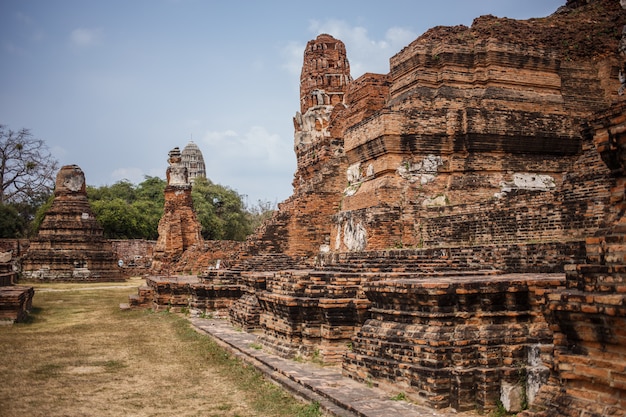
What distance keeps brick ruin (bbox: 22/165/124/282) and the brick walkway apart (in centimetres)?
1906

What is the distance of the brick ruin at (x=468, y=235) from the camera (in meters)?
4.24

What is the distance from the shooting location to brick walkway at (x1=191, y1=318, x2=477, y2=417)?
509 centimetres

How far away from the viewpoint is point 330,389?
584cm

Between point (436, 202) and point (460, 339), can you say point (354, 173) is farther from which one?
point (460, 339)

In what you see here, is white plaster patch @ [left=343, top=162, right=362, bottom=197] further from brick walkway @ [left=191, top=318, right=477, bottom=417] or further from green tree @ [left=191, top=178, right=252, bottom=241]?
green tree @ [left=191, top=178, right=252, bottom=241]

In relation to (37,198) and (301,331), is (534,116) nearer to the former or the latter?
(301,331)

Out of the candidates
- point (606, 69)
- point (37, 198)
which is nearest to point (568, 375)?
point (606, 69)

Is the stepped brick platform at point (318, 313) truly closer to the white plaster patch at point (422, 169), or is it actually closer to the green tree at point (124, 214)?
the white plaster patch at point (422, 169)

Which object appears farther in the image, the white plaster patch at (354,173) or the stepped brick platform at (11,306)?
the white plaster patch at (354,173)

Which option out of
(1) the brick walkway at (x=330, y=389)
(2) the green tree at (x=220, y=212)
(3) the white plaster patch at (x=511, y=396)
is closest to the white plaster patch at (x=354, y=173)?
(1) the brick walkway at (x=330, y=389)

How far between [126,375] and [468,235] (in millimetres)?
5663

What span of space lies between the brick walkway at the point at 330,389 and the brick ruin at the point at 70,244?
62.5 feet

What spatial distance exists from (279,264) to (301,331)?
515 cm

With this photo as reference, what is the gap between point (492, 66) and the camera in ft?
40.5
